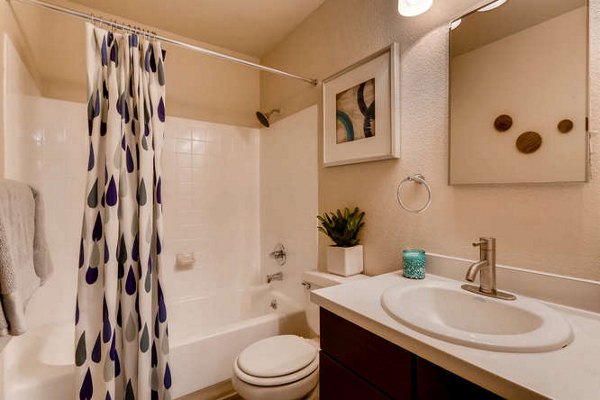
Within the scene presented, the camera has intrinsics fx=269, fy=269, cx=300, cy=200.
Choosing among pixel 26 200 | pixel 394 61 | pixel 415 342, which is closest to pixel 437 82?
pixel 394 61

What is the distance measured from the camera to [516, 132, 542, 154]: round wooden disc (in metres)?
0.87

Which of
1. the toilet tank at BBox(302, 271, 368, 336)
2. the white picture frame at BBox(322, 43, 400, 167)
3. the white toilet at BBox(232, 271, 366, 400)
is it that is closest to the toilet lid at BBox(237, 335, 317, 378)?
the white toilet at BBox(232, 271, 366, 400)

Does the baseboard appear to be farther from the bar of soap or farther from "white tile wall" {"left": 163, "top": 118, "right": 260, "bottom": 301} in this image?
the bar of soap

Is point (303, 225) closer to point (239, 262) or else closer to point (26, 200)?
point (239, 262)

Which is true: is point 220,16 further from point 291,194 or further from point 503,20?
Answer: point 503,20

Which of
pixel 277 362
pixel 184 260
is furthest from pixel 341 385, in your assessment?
pixel 184 260

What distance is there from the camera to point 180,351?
131cm

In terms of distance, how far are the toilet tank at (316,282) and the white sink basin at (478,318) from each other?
46cm

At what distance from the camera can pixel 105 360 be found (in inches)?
43.0

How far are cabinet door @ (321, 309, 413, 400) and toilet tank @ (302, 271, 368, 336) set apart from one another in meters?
0.46

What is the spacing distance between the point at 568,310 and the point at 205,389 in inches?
63.0

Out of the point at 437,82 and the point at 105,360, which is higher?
the point at 437,82

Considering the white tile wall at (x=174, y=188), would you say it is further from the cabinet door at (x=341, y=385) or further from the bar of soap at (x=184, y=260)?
the cabinet door at (x=341, y=385)

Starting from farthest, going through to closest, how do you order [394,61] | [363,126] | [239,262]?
[239,262], [363,126], [394,61]
